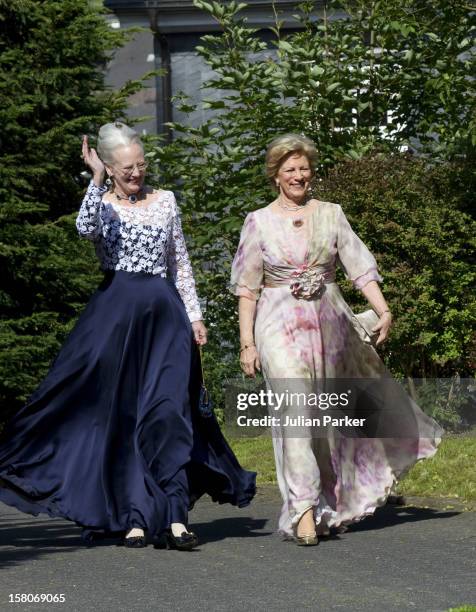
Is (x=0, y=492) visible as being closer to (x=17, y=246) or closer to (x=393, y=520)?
(x=393, y=520)

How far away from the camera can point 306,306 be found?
28.9 ft

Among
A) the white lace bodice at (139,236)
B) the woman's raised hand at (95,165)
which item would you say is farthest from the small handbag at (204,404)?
the woman's raised hand at (95,165)

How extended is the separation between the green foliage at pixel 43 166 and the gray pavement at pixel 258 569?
6045 mm

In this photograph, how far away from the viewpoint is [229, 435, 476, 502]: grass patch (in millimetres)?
10094

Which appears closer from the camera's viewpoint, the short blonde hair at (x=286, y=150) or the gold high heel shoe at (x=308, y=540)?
the gold high heel shoe at (x=308, y=540)

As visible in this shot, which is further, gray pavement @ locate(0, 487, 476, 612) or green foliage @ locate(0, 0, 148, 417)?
green foliage @ locate(0, 0, 148, 417)

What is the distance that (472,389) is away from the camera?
14.0 metres

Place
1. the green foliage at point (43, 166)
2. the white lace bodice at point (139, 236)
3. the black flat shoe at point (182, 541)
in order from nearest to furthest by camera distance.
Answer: the black flat shoe at point (182, 541) → the white lace bodice at point (139, 236) → the green foliage at point (43, 166)

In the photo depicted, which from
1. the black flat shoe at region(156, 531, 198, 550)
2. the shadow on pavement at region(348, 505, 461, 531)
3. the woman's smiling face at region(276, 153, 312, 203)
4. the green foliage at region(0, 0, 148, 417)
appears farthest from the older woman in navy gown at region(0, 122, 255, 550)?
the green foliage at region(0, 0, 148, 417)

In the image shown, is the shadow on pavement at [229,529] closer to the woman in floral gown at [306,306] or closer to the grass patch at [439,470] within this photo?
the woman in floral gown at [306,306]

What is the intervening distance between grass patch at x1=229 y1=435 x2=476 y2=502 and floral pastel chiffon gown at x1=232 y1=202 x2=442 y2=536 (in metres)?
1.15

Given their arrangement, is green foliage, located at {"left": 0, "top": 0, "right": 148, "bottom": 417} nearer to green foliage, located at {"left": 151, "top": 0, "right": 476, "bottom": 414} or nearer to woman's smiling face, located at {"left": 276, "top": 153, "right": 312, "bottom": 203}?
green foliage, located at {"left": 151, "top": 0, "right": 476, "bottom": 414}

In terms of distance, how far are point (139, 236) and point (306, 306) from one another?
0.93m

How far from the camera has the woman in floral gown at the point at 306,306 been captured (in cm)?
875
